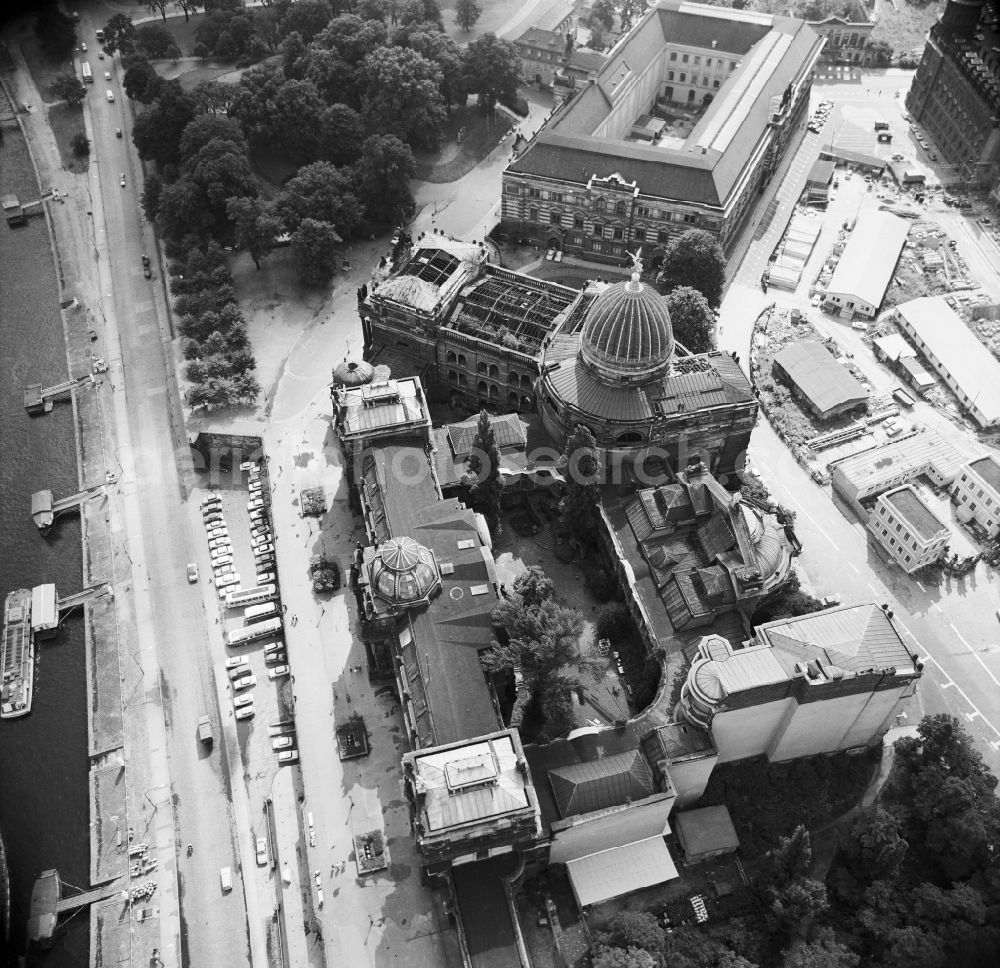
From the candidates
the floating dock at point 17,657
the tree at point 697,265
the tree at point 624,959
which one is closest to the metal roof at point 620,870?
the tree at point 624,959

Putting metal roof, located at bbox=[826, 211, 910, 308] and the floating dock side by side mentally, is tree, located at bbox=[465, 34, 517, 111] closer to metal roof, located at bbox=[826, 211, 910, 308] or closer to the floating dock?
metal roof, located at bbox=[826, 211, 910, 308]

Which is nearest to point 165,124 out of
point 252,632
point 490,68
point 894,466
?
point 490,68

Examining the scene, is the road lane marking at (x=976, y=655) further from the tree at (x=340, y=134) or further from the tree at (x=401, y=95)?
the tree at (x=340, y=134)

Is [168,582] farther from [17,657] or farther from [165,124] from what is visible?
[165,124]

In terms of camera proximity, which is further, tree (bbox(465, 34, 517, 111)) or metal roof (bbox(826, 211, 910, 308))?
tree (bbox(465, 34, 517, 111))

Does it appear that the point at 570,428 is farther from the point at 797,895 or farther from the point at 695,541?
the point at 797,895

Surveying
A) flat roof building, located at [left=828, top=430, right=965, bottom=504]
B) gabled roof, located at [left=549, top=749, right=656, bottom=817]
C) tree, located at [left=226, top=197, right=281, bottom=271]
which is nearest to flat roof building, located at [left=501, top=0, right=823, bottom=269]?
tree, located at [left=226, top=197, right=281, bottom=271]
